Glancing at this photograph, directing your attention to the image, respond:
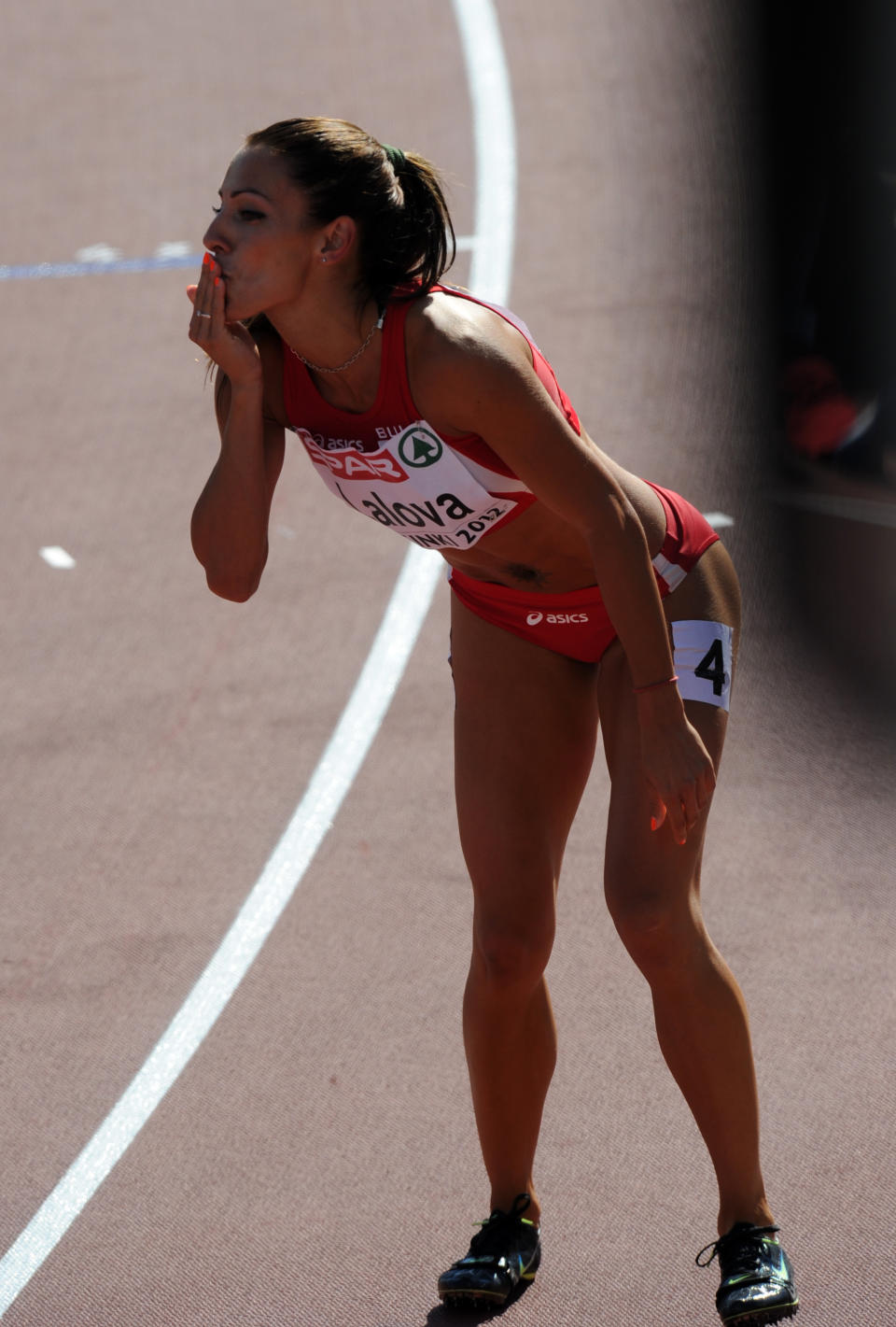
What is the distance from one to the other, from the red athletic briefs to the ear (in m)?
0.71

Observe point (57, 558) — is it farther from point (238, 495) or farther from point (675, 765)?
point (675, 765)

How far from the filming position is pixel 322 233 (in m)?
2.96

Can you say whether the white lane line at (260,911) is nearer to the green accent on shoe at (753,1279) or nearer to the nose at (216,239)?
the green accent on shoe at (753,1279)

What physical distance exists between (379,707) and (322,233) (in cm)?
290

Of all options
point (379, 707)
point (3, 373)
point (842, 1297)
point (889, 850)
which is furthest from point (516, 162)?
point (842, 1297)

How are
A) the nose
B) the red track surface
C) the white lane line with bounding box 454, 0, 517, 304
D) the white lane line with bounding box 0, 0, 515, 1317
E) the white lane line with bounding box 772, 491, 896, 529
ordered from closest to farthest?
the nose < the red track surface < the white lane line with bounding box 0, 0, 515, 1317 < the white lane line with bounding box 772, 491, 896, 529 < the white lane line with bounding box 454, 0, 517, 304

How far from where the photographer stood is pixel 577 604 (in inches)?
128

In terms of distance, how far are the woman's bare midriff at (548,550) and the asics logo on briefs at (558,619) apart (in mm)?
51

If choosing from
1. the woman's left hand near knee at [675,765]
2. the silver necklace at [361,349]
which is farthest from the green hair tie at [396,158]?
the woman's left hand near knee at [675,765]

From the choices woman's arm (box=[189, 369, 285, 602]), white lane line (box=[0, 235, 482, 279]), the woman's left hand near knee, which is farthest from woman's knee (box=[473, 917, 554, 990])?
white lane line (box=[0, 235, 482, 279])

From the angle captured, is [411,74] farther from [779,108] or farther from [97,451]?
[97,451]

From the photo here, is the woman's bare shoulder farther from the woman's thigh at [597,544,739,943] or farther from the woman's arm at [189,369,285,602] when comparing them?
the woman's thigh at [597,544,739,943]

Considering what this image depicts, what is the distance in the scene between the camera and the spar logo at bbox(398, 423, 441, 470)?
2936 millimetres

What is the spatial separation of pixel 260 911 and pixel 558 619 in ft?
6.02
